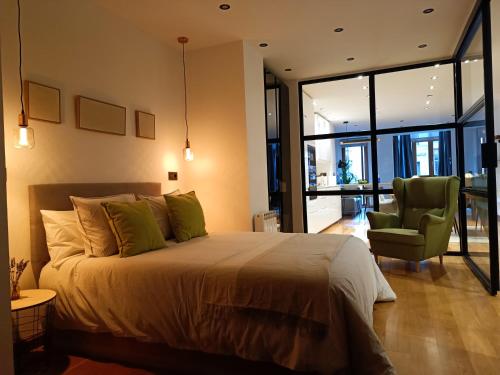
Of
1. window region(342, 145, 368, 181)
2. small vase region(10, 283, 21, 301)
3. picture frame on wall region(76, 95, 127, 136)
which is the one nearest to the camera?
small vase region(10, 283, 21, 301)

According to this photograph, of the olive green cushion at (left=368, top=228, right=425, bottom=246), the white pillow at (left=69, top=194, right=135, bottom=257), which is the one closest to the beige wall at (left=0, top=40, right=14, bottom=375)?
the white pillow at (left=69, top=194, right=135, bottom=257)

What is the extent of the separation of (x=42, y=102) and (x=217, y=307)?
2.04 m

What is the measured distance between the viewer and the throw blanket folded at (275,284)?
1.73 m

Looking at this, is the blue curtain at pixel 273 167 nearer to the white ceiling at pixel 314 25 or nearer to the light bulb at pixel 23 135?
the white ceiling at pixel 314 25

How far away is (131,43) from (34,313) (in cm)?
267

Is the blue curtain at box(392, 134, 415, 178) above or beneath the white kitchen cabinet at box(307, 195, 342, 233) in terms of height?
above

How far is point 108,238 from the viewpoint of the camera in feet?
8.21

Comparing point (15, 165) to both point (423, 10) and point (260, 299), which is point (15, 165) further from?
point (423, 10)

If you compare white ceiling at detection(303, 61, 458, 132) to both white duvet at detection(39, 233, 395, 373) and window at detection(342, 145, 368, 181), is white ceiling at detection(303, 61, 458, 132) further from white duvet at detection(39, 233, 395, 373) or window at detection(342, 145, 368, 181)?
white duvet at detection(39, 233, 395, 373)

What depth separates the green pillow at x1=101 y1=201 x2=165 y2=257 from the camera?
243 cm

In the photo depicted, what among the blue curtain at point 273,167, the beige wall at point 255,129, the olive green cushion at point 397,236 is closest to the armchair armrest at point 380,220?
the olive green cushion at point 397,236

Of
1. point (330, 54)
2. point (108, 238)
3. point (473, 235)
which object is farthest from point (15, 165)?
point (473, 235)

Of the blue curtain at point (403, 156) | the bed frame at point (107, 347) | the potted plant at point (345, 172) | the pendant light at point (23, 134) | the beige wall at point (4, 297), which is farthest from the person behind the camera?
the potted plant at point (345, 172)

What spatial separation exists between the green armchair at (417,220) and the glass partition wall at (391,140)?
27cm
